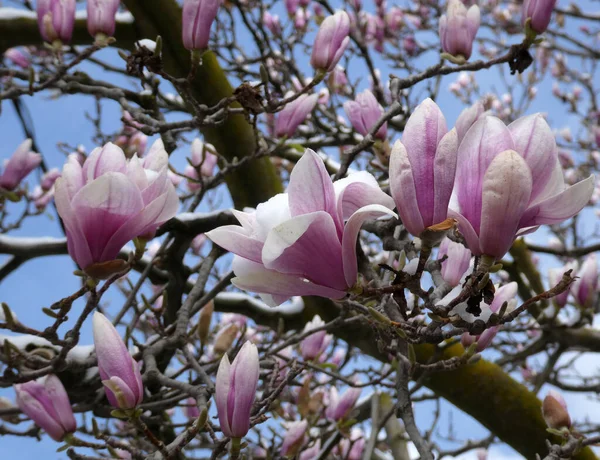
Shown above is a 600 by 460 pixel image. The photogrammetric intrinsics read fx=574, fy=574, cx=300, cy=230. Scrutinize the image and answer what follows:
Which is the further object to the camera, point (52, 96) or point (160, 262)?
point (52, 96)

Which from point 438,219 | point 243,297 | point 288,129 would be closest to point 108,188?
point 438,219

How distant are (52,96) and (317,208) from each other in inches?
132

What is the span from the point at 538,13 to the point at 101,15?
1256 millimetres

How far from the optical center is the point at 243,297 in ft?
7.49

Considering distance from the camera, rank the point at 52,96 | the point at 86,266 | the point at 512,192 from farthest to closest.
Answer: the point at 52,96 → the point at 86,266 → the point at 512,192

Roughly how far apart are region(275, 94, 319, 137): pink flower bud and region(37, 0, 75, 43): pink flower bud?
2.40 feet

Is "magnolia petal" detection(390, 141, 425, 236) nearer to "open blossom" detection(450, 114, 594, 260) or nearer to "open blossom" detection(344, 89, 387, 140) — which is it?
"open blossom" detection(450, 114, 594, 260)

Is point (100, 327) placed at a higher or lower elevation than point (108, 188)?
lower

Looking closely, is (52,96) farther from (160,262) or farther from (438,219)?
(438,219)

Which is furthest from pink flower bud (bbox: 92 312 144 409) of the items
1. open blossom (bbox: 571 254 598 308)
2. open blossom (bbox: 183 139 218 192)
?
open blossom (bbox: 571 254 598 308)

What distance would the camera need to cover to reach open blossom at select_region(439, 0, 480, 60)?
161 centimetres

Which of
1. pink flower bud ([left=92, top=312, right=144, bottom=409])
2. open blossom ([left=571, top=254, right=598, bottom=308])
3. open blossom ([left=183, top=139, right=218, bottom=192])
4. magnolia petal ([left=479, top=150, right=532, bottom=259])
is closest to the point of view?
magnolia petal ([left=479, top=150, right=532, bottom=259])

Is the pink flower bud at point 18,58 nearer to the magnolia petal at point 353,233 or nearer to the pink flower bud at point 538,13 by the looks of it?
the pink flower bud at point 538,13

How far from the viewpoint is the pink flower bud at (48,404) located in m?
1.28
